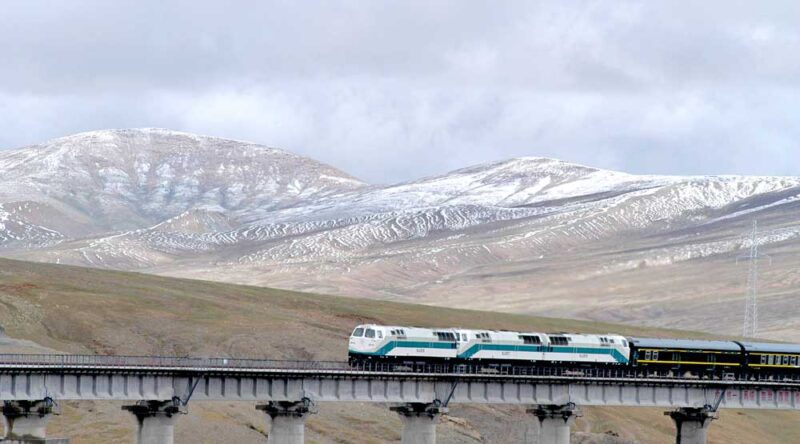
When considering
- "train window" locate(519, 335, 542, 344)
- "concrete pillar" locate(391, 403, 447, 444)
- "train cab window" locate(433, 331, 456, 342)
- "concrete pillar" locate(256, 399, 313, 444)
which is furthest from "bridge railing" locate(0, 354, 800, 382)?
"concrete pillar" locate(391, 403, 447, 444)

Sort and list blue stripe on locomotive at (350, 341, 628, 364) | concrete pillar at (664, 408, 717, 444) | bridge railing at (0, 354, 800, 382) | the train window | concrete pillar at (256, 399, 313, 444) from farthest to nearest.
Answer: concrete pillar at (664, 408, 717, 444) → the train window → blue stripe on locomotive at (350, 341, 628, 364) → bridge railing at (0, 354, 800, 382) → concrete pillar at (256, 399, 313, 444)

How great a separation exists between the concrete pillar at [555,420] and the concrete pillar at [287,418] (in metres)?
20.3

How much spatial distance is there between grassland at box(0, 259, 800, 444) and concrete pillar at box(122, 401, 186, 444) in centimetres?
1567

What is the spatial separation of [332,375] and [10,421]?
897 inches

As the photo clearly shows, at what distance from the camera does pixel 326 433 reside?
130125 mm

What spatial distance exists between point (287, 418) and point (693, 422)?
121ft

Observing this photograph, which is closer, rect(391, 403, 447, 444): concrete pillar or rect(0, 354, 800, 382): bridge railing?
rect(0, 354, 800, 382): bridge railing

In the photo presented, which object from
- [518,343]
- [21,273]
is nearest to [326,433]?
[518,343]

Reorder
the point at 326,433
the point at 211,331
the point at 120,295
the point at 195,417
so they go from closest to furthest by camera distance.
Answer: the point at 195,417, the point at 326,433, the point at 211,331, the point at 120,295

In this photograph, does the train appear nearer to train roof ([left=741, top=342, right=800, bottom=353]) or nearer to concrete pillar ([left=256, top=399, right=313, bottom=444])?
train roof ([left=741, top=342, right=800, bottom=353])

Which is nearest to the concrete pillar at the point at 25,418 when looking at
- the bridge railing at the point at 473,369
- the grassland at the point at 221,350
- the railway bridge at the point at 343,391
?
the railway bridge at the point at 343,391

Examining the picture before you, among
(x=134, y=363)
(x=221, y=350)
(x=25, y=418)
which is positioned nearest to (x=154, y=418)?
(x=25, y=418)

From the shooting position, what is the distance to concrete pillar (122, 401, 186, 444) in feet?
320

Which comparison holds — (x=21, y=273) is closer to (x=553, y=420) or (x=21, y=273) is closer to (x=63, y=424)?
(x=63, y=424)
